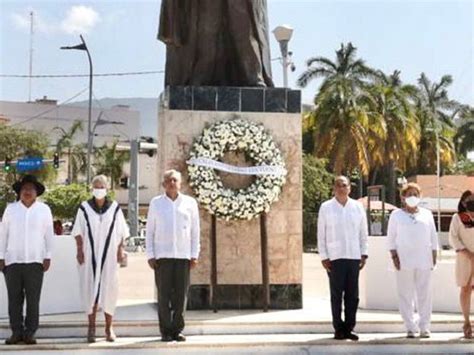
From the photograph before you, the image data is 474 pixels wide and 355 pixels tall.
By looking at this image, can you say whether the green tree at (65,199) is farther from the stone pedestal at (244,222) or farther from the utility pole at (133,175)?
the stone pedestal at (244,222)

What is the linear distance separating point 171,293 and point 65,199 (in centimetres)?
3080

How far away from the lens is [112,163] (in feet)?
158

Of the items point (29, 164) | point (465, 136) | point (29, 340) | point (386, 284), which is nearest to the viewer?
point (29, 340)

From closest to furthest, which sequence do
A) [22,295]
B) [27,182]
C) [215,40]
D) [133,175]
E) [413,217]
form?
1. [22,295]
2. [27,182]
3. [413,217]
4. [215,40]
5. [133,175]

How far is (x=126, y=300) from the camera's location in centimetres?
1031

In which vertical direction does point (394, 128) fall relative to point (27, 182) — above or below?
above

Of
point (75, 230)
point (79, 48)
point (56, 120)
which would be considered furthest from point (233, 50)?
point (56, 120)

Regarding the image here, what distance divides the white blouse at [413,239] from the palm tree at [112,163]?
41.4 m

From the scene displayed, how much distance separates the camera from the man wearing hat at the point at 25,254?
278 inches

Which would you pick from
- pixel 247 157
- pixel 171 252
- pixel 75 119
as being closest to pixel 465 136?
pixel 75 119

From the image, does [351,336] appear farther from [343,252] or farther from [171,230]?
[171,230]

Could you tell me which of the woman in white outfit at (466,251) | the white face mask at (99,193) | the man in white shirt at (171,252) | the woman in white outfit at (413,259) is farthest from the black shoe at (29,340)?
the woman in white outfit at (466,251)

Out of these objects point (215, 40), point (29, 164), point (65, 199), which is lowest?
point (65, 199)

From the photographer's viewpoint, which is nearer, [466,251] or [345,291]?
[345,291]
